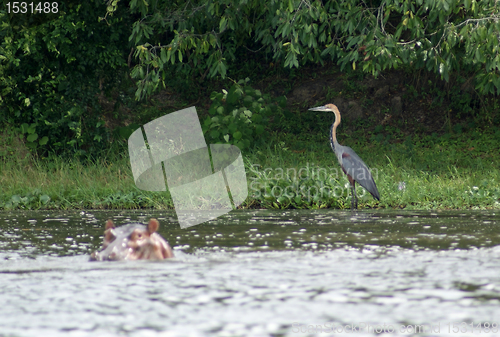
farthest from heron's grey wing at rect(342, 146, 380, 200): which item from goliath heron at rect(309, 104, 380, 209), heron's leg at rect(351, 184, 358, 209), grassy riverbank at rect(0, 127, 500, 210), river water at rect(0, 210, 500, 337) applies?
river water at rect(0, 210, 500, 337)

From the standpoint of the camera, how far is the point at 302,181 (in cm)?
1041

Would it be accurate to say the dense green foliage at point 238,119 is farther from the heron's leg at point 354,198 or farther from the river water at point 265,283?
the river water at point 265,283

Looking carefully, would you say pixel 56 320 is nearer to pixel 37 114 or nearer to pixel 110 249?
pixel 110 249

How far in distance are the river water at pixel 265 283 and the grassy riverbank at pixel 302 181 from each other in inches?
91.1

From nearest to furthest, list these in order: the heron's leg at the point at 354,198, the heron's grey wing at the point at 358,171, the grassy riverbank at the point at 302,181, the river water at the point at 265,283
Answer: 1. the river water at the point at 265,283
2. the heron's grey wing at the point at 358,171
3. the heron's leg at the point at 354,198
4. the grassy riverbank at the point at 302,181

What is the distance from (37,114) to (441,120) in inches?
318

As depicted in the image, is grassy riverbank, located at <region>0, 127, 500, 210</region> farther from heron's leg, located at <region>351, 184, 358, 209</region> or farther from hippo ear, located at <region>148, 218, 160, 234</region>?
hippo ear, located at <region>148, 218, 160, 234</region>

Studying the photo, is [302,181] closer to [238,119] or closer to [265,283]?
[238,119]

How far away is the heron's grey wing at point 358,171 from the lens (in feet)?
32.4

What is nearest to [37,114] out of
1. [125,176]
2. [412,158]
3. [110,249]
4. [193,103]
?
[125,176]

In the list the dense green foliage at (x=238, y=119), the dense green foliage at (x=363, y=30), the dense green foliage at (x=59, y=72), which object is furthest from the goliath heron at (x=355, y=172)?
the dense green foliage at (x=59, y=72)

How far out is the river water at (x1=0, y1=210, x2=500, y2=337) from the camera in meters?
3.93

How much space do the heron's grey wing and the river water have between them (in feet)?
6.65

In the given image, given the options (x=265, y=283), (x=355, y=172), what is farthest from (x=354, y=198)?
(x=265, y=283)
